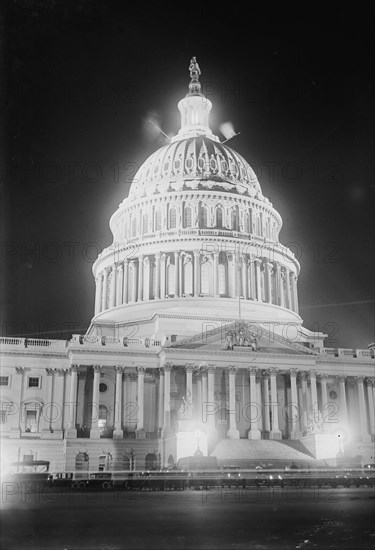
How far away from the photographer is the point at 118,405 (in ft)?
235

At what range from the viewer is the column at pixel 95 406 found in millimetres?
69438

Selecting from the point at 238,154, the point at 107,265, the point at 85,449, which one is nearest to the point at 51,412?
the point at 85,449

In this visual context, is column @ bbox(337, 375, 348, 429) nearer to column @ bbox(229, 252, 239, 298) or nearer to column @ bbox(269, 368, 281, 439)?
column @ bbox(269, 368, 281, 439)

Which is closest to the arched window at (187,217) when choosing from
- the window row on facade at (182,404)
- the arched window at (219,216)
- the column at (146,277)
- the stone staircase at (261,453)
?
the arched window at (219,216)

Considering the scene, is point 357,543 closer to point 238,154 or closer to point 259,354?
point 259,354

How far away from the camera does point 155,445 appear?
6975cm

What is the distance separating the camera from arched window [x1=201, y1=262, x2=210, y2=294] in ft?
301

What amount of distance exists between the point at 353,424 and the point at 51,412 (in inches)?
1364

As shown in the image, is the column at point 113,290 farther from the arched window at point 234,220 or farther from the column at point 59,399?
the column at point 59,399

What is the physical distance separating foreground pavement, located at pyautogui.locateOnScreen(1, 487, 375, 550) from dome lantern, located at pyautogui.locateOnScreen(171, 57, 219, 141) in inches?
3545

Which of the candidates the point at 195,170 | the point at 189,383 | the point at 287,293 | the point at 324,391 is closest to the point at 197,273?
the point at 287,293

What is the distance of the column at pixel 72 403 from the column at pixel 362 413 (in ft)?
106

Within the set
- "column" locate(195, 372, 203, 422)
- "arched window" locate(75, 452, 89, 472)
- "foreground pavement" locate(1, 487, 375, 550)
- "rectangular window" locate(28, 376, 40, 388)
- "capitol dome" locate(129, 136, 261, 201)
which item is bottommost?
"foreground pavement" locate(1, 487, 375, 550)

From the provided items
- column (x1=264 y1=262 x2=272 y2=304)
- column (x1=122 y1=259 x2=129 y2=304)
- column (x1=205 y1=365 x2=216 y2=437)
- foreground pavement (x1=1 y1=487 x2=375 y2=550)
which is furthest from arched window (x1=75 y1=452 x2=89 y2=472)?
foreground pavement (x1=1 y1=487 x2=375 y2=550)
